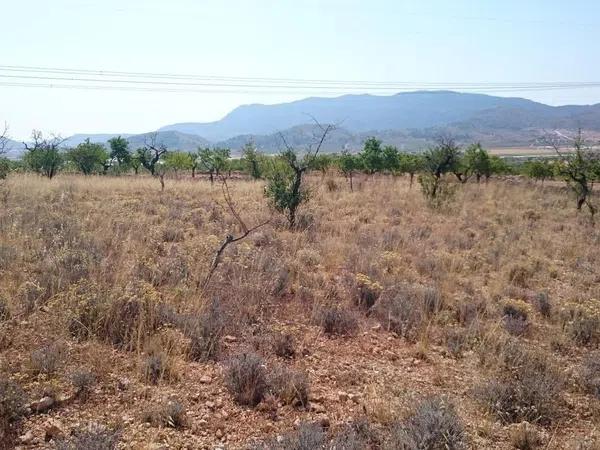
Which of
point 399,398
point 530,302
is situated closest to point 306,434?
point 399,398

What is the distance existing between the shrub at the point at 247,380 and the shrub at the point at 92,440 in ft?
3.35

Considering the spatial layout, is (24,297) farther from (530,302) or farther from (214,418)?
(530,302)

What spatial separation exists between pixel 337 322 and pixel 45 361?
3118 mm

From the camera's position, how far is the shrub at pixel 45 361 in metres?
3.57

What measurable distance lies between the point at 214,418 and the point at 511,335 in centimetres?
387

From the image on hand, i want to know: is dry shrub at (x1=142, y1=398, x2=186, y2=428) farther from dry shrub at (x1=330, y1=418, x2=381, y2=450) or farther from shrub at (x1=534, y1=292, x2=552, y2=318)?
shrub at (x1=534, y1=292, x2=552, y2=318)

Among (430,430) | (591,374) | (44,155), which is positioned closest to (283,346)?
(430,430)

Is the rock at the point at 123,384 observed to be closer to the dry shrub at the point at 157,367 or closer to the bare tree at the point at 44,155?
the dry shrub at the point at 157,367

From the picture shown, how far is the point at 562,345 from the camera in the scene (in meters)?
5.06

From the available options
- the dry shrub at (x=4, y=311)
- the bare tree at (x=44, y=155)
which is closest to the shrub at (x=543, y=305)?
Result: the dry shrub at (x=4, y=311)

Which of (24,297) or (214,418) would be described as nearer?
(214,418)

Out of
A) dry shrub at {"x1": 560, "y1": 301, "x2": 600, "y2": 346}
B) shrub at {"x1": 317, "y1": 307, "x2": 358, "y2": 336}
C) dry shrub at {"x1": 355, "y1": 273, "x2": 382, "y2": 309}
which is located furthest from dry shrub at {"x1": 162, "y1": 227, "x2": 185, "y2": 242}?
dry shrub at {"x1": 560, "y1": 301, "x2": 600, "y2": 346}

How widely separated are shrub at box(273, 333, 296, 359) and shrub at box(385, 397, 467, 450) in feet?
4.99

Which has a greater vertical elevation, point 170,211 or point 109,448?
point 170,211
